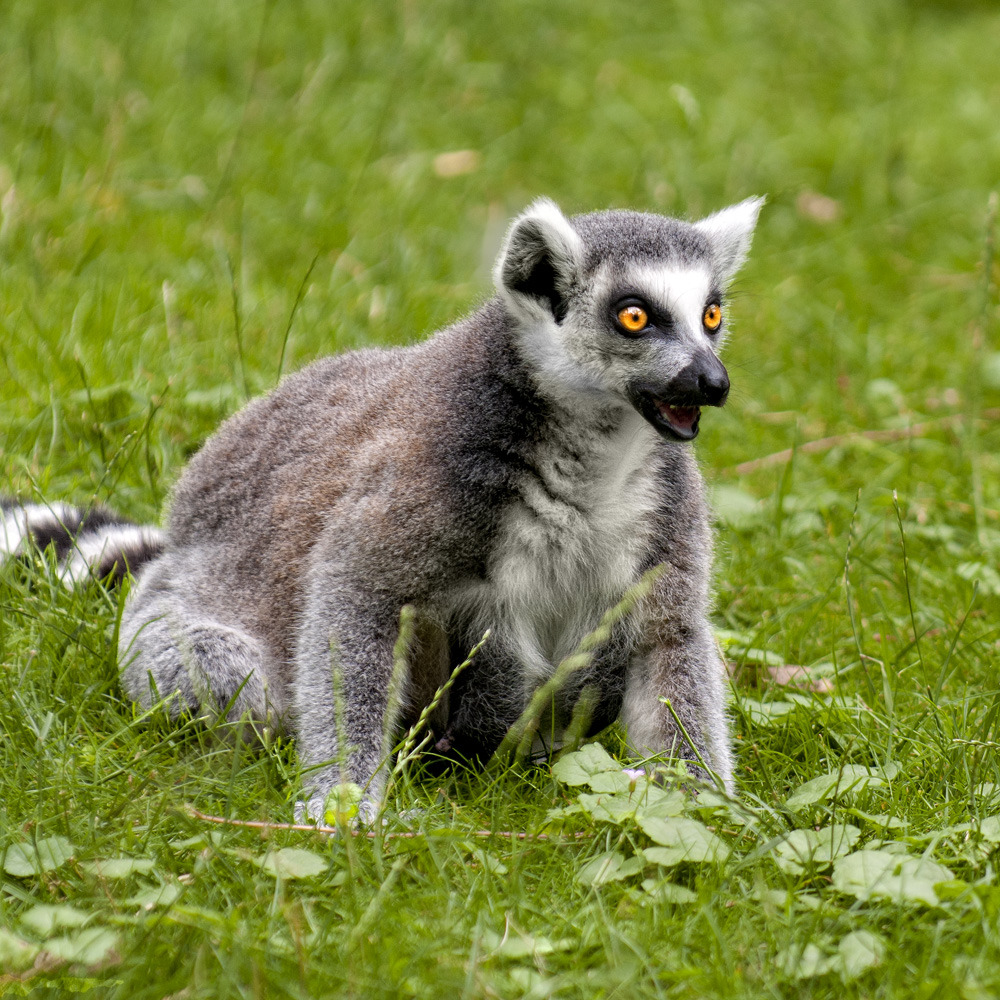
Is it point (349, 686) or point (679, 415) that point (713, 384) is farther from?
point (349, 686)

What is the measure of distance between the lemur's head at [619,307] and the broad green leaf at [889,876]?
1.13 meters

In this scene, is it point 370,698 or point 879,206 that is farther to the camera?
point 879,206

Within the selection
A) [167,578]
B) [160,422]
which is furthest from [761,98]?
[167,578]

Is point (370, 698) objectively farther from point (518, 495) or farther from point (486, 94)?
point (486, 94)

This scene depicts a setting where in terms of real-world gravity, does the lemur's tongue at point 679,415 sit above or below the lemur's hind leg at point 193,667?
above

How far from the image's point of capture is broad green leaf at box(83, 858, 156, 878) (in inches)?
108

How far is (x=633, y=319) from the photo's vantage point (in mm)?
3434

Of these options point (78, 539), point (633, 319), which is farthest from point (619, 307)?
point (78, 539)

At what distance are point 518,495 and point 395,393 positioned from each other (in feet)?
2.22

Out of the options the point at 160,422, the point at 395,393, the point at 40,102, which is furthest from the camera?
the point at 40,102

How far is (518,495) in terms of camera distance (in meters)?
3.40

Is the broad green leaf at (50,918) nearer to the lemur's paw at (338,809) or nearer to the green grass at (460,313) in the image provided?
the green grass at (460,313)

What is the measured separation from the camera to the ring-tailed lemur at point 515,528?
3.41 metres

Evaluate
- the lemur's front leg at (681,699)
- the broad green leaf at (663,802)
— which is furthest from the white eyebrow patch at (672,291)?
the broad green leaf at (663,802)
